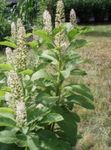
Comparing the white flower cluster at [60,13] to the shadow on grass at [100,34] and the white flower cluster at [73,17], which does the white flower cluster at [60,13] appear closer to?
the white flower cluster at [73,17]

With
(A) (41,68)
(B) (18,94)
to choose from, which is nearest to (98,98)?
(A) (41,68)

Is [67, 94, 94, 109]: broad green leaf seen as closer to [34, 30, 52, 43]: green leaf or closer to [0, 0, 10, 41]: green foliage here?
[34, 30, 52, 43]: green leaf

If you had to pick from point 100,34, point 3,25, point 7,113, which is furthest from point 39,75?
point 100,34

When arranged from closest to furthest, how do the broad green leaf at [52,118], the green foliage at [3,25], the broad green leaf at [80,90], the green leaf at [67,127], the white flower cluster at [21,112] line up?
the white flower cluster at [21,112]
the broad green leaf at [52,118]
the green leaf at [67,127]
the broad green leaf at [80,90]
the green foliage at [3,25]

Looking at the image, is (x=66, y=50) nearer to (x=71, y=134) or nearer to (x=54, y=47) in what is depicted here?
(x=54, y=47)

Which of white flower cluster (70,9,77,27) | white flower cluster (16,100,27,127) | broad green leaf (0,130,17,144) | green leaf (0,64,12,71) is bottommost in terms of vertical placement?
broad green leaf (0,130,17,144)

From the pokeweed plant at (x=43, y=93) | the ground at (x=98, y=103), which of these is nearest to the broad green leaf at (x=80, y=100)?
the pokeweed plant at (x=43, y=93)

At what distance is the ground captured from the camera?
5.48m

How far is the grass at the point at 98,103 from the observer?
5.48 meters

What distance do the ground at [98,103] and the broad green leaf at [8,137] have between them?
2.84 ft

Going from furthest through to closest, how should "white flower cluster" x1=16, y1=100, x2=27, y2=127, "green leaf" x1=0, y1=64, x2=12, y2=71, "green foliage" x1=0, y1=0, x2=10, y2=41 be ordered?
"green foliage" x1=0, y1=0, x2=10, y2=41 → "green leaf" x1=0, y1=64, x2=12, y2=71 → "white flower cluster" x1=16, y1=100, x2=27, y2=127

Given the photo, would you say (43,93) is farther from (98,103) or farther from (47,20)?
(98,103)

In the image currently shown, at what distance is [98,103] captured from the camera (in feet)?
22.4

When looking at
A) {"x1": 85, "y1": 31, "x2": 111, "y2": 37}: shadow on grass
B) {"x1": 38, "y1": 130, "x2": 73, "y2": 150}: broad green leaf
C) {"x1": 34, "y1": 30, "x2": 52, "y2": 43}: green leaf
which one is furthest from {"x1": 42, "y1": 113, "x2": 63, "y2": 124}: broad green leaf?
{"x1": 85, "y1": 31, "x2": 111, "y2": 37}: shadow on grass
